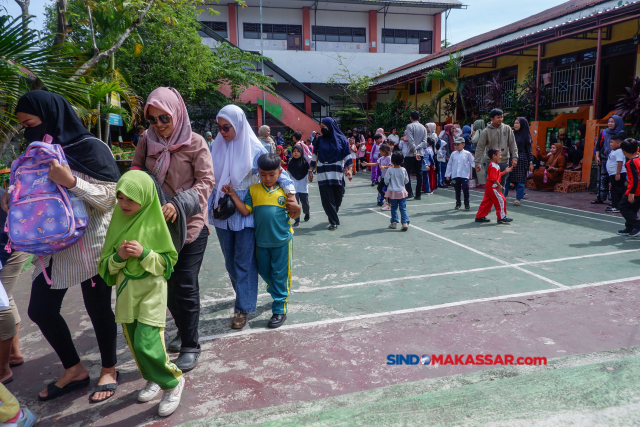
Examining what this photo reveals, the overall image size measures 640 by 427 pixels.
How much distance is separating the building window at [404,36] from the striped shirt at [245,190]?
27069 millimetres

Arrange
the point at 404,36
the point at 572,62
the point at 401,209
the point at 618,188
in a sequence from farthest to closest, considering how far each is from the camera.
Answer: the point at 404,36 → the point at 572,62 → the point at 618,188 → the point at 401,209

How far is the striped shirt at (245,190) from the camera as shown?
3.67 metres

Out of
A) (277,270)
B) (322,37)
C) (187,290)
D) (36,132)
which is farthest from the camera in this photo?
(322,37)

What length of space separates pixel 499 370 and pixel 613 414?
66cm

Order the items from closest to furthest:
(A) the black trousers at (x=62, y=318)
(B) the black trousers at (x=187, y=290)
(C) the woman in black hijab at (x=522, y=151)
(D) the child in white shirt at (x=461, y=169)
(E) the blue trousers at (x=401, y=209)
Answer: (A) the black trousers at (x=62, y=318), (B) the black trousers at (x=187, y=290), (E) the blue trousers at (x=401, y=209), (D) the child in white shirt at (x=461, y=169), (C) the woman in black hijab at (x=522, y=151)

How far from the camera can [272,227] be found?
366 cm

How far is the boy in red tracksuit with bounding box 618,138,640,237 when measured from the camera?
6.35 metres

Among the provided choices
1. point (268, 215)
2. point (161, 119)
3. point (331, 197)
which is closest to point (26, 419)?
point (161, 119)

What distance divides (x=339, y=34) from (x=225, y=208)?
26.8 meters

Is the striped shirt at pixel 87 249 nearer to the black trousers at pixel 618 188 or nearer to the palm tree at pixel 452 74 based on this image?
the black trousers at pixel 618 188

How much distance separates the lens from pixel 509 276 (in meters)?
4.88

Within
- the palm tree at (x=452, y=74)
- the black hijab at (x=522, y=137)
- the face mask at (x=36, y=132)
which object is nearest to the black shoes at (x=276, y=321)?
the face mask at (x=36, y=132)

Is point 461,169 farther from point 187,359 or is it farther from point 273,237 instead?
point 187,359

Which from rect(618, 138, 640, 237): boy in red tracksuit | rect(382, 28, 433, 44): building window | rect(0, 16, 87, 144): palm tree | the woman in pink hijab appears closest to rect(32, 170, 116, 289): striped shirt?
the woman in pink hijab
